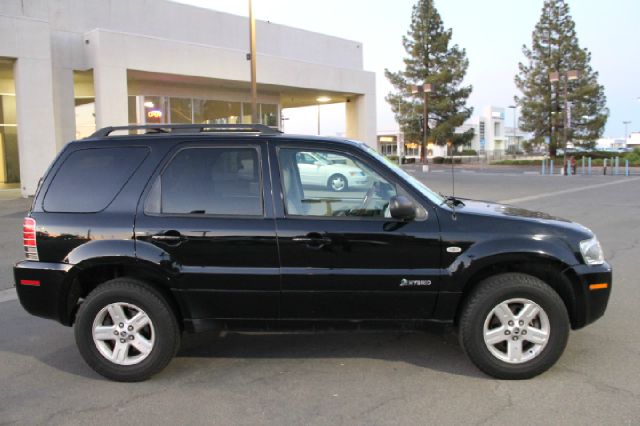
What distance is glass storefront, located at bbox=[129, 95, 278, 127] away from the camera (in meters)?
23.9

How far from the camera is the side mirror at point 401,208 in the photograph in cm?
391

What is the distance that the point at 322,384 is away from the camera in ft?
13.4

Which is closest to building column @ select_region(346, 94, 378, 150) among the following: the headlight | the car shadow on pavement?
the car shadow on pavement

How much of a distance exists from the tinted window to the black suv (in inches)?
0.4

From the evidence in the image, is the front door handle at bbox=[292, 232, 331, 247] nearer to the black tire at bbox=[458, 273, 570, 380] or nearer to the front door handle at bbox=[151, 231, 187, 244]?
the front door handle at bbox=[151, 231, 187, 244]

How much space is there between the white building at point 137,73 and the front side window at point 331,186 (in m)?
16.9

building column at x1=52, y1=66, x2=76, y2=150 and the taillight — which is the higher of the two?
building column at x1=52, y1=66, x2=76, y2=150

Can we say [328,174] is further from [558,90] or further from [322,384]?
[558,90]

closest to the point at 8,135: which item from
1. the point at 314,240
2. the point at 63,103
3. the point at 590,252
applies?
the point at 63,103

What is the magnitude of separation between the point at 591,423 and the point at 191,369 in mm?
2857

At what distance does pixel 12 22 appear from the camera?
18.3 m

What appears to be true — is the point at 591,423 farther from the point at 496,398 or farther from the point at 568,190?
the point at 568,190

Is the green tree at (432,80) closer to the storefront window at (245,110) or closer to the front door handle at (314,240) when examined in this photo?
the storefront window at (245,110)

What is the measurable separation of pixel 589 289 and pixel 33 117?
1914 cm
